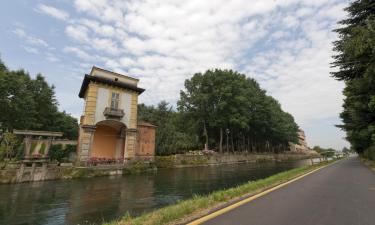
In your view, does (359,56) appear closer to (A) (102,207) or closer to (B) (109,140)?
(A) (102,207)

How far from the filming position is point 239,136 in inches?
2410

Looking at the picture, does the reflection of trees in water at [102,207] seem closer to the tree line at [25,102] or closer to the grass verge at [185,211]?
the grass verge at [185,211]

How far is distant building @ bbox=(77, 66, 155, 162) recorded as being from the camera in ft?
86.3

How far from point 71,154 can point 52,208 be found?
19597 millimetres

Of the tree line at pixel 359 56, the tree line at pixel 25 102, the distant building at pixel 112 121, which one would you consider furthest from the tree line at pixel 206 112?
the tree line at pixel 359 56

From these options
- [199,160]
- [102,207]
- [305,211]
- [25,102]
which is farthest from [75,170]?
[199,160]

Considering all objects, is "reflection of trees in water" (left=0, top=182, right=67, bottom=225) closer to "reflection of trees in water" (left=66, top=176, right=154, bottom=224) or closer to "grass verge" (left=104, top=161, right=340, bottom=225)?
"reflection of trees in water" (left=66, top=176, right=154, bottom=224)

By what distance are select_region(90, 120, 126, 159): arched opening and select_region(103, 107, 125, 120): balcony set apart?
2.96m

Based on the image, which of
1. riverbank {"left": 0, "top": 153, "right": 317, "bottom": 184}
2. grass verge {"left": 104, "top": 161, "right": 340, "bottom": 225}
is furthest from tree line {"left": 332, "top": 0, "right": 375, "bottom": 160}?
riverbank {"left": 0, "top": 153, "right": 317, "bottom": 184}

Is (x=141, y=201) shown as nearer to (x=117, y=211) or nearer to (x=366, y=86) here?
(x=117, y=211)

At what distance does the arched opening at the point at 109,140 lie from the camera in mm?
31016

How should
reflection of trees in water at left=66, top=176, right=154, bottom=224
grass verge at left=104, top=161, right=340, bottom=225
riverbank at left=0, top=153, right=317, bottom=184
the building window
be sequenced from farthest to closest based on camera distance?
1. the building window
2. riverbank at left=0, top=153, right=317, bottom=184
3. reflection of trees in water at left=66, top=176, right=154, bottom=224
4. grass verge at left=104, top=161, right=340, bottom=225

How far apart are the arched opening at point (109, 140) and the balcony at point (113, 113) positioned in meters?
2.96

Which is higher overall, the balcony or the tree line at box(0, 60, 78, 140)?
the tree line at box(0, 60, 78, 140)
